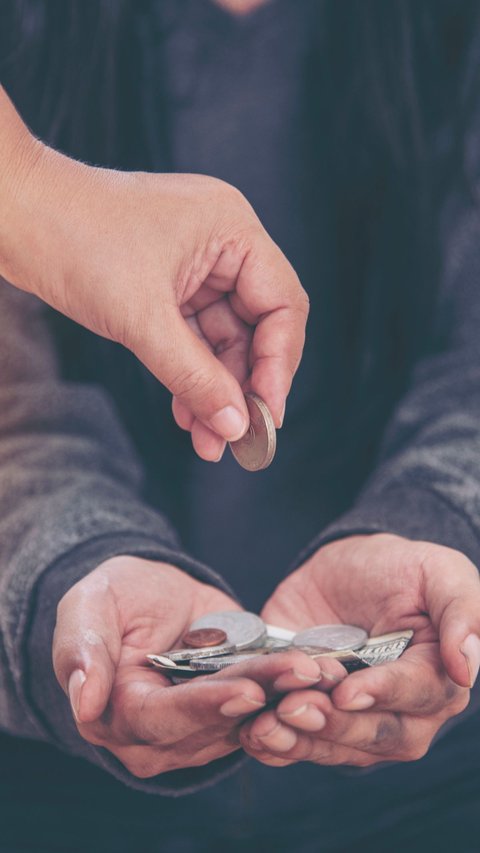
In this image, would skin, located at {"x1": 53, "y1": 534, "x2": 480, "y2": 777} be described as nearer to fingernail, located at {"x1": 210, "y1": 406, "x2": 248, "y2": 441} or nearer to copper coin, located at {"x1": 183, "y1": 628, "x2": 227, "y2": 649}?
copper coin, located at {"x1": 183, "y1": 628, "x2": 227, "y2": 649}

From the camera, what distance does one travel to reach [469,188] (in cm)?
92

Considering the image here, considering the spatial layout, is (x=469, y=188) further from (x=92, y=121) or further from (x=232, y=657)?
(x=232, y=657)

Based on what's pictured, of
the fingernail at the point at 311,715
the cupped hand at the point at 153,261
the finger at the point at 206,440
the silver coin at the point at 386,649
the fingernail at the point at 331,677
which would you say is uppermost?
the cupped hand at the point at 153,261

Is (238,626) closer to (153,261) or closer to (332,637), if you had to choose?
(332,637)

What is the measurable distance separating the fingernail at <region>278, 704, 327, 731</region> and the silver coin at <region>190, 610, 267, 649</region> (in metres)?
0.12

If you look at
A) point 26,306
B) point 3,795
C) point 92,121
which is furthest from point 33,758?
point 92,121

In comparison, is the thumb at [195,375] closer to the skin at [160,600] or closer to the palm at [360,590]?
the skin at [160,600]

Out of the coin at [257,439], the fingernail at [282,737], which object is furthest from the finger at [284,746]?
the coin at [257,439]

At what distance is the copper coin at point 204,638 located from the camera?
1.93 feet

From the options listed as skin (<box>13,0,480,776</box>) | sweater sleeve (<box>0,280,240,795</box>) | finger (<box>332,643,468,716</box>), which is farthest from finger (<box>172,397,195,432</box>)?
finger (<box>332,643,468,716</box>)

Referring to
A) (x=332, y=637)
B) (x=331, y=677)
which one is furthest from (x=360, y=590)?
(x=331, y=677)

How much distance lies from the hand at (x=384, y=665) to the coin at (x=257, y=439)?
0.13 meters

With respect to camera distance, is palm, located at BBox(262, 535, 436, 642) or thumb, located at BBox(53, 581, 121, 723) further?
palm, located at BBox(262, 535, 436, 642)

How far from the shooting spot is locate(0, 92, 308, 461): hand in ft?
1.76
